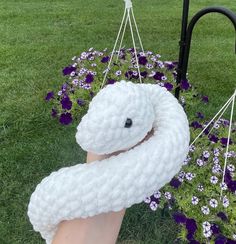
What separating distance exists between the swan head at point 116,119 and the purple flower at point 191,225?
1.05 m

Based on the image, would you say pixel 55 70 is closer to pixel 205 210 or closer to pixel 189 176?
pixel 189 176

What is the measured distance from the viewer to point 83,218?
1.31 meters

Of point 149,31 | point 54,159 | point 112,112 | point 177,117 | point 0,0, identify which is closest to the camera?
point 112,112

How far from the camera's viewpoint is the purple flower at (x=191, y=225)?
210cm

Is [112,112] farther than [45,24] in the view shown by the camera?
No

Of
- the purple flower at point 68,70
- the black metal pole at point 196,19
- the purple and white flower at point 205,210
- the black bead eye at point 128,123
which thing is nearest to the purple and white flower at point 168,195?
the purple and white flower at point 205,210

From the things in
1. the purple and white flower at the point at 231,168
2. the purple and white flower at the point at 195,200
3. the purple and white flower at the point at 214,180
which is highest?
the purple and white flower at the point at 231,168

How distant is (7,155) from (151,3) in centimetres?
511

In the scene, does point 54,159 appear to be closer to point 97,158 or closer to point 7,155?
point 7,155

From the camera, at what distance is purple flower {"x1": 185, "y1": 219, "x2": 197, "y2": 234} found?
210cm

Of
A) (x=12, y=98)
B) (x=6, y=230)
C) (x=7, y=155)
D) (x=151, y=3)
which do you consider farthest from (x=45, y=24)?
(x=6, y=230)

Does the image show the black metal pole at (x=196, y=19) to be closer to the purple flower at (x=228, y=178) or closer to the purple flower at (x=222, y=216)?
the purple flower at (x=228, y=178)

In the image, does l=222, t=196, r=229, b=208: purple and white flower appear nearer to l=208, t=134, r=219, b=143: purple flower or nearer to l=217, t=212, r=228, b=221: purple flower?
l=217, t=212, r=228, b=221: purple flower

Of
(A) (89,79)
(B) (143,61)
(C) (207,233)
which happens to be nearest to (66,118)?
(A) (89,79)
